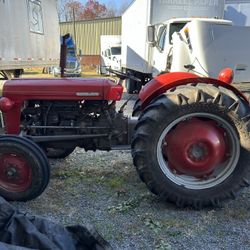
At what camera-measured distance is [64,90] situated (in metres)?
4.02

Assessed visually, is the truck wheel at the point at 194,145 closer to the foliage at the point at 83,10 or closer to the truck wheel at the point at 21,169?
the truck wheel at the point at 21,169

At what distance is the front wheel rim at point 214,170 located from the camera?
3.62 metres

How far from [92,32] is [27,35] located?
Result: 23.5 meters

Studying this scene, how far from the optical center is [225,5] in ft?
36.3

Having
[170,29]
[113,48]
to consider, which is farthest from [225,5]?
[113,48]

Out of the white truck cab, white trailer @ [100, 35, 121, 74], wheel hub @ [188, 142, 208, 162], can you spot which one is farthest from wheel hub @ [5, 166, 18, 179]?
white trailer @ [100, 35, 121, 74]

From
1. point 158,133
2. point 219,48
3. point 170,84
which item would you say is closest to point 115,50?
point 219,48

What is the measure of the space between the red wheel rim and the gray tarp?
982 millimetres

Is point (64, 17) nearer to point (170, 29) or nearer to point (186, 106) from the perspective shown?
point (170, 29)

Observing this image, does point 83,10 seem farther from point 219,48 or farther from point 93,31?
point 219,48

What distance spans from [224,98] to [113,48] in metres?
20.2

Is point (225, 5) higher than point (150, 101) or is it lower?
higher

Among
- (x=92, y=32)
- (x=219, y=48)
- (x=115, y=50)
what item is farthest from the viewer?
(x=92, y=32)

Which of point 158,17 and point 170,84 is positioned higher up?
point 158,17
